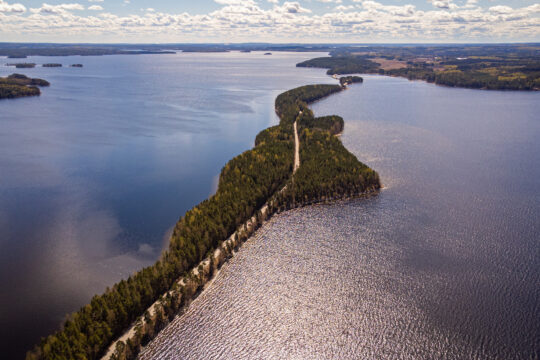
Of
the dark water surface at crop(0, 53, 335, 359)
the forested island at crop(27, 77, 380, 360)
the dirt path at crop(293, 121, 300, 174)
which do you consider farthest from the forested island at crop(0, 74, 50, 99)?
the dirt path at crop(293, 121, 300, 174)

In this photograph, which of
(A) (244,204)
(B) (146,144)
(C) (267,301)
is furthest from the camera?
(B) (146,144)

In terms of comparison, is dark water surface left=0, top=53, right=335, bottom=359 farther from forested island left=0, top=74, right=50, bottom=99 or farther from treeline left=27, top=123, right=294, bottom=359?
forested island left=0, top=74, right=50, bottom=99

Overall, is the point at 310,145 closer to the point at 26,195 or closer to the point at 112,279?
the point at 112,279

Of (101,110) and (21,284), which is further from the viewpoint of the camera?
(101,110)

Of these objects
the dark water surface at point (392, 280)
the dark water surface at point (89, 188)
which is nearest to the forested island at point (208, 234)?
the dark water surface at point (392, 280)

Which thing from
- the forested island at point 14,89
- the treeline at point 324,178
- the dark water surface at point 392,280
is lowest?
the dark water surface at point 392,280

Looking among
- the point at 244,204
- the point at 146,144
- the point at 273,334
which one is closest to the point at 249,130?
the point at 146,144

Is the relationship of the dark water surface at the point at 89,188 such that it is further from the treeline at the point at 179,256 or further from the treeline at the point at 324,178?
Result: the treeline at the point at 324,178
